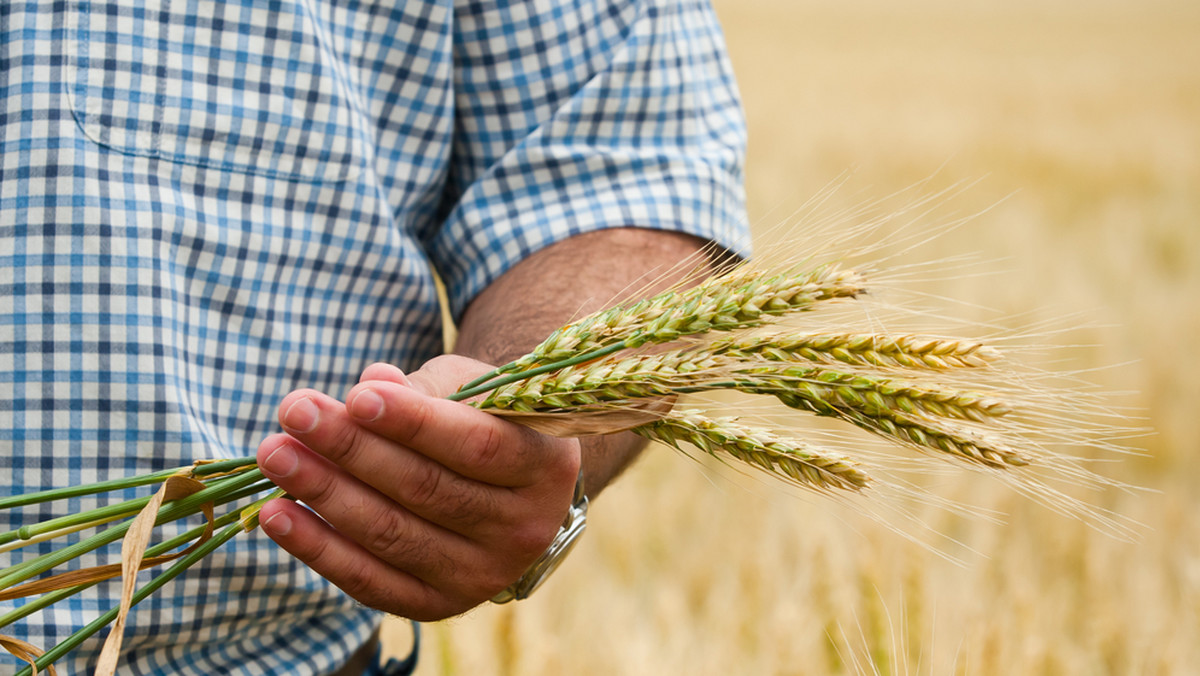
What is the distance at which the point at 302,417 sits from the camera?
0.64 m

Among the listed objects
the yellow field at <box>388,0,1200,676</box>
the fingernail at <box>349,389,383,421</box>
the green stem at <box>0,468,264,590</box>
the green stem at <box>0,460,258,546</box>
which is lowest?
the yellow field at <box>388,0,1200,676</box>

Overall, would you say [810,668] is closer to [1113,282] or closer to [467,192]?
[467,192]

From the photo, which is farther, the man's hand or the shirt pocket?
the shirt pocket

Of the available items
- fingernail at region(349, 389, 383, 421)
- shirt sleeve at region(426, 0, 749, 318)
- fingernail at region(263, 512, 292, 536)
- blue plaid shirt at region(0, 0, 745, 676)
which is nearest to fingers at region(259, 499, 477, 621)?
fingernail at region(263, 512, 292, 536)

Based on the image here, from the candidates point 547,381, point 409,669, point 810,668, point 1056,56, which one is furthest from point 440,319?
point 1056,56

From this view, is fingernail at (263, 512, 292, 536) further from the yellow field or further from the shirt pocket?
the shirt pocket

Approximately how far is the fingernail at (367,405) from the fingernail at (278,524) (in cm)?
11

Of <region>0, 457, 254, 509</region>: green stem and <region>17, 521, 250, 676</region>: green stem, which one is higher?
<region>0, 457, 254, 509</region>: green stem

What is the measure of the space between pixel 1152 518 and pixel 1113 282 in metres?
2.20

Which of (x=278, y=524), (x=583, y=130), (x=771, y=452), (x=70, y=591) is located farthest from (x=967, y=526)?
(x=70, y=591)

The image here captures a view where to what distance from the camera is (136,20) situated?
3.05ft

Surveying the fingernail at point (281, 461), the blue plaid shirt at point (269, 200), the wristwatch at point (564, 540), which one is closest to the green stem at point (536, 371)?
the fingernail at point (281, 461)

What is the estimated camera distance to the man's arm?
64cm

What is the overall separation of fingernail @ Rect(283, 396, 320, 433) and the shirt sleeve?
1.55 feet
